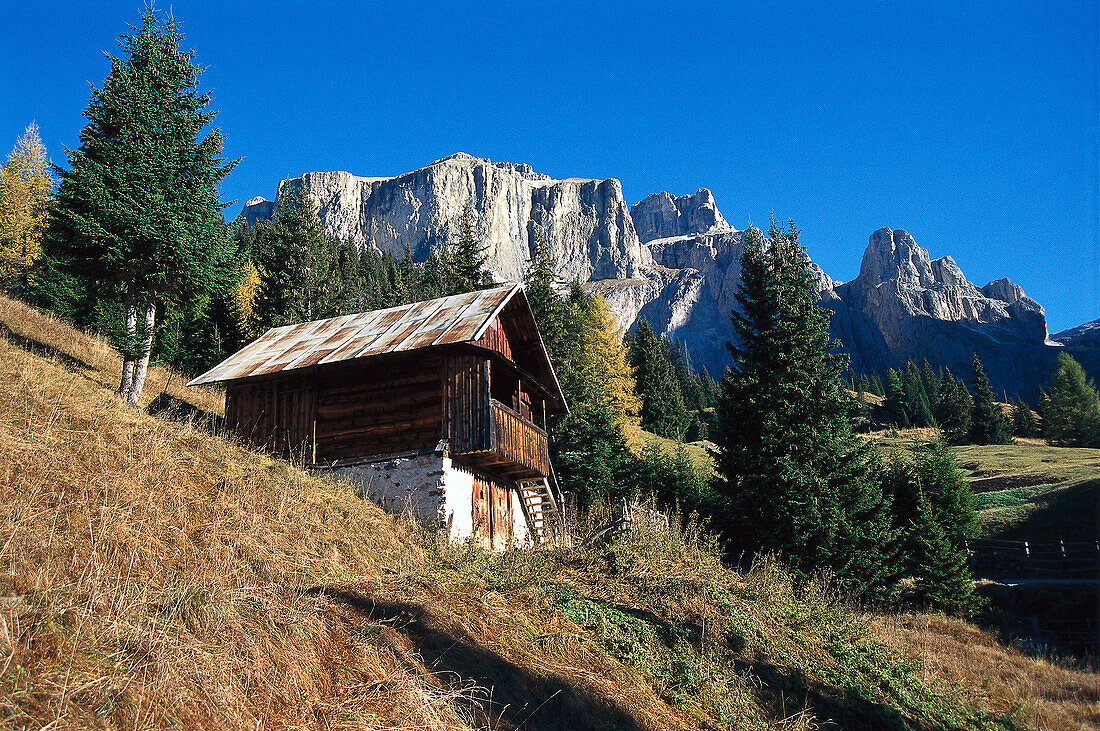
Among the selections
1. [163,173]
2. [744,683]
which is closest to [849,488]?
[744,683]

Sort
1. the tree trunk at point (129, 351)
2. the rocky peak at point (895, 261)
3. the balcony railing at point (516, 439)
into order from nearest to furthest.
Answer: the balcony railing at point (516, 439) < the tree trunk at point (129, 351) < the rocky peak at point (895, 261)

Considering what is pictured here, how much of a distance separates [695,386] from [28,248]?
70396mm

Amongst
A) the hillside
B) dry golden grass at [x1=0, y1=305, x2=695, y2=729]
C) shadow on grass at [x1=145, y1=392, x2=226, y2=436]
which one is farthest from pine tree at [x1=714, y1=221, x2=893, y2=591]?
shadow on grass at [x1=145, y1=392, x2=226, y2=436]

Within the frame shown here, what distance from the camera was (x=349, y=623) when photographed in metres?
8.30

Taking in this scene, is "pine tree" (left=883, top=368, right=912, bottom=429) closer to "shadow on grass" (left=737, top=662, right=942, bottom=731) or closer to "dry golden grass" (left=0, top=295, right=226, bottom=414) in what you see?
"dry golden grass" (left=0, top=295, right=226, bottom=414)

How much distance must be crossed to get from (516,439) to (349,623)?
34.8 ft

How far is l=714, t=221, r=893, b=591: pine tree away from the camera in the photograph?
2156cm

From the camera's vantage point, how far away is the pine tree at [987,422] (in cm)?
6975

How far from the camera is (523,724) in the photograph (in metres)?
7.88

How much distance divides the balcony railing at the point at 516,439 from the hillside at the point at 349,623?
130 inches

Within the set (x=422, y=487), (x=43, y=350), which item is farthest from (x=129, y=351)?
(x=422, y=487)

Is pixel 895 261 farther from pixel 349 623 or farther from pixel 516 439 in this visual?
pixel 349 623

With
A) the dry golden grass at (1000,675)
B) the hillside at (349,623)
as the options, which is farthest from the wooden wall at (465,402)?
the dry golden grass at (1000,675)

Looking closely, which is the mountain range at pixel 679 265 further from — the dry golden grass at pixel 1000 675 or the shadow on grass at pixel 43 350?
the dry golden grass at pixel 1000 675
